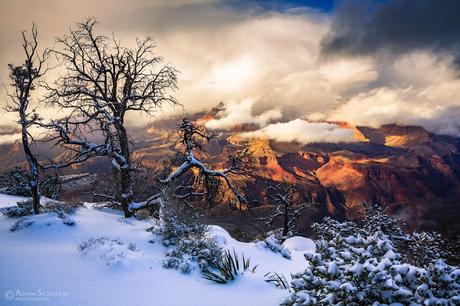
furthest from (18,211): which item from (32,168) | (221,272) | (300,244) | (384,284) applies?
(300,244)

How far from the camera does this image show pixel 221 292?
21.3 ft

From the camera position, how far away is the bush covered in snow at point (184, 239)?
7.78 m

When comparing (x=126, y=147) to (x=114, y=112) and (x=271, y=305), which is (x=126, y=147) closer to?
(x=114, y=112)

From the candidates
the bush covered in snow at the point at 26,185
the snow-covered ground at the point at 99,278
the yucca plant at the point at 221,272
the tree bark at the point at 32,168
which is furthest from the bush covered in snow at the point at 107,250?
the tree bark at the point at 32,168

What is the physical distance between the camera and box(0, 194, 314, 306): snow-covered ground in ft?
18.3

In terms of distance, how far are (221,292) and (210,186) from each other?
25.6 ft

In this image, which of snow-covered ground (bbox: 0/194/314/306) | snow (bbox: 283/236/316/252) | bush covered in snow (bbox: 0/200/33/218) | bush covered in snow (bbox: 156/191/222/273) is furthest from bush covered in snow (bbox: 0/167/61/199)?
snow (bbox: 283/236/316/252)

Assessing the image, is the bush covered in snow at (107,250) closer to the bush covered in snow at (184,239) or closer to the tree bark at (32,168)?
the bush covered in snow at (184,239)

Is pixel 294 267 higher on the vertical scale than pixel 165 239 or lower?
lower

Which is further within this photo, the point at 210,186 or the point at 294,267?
the point at 210,186

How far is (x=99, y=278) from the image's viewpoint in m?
6.37

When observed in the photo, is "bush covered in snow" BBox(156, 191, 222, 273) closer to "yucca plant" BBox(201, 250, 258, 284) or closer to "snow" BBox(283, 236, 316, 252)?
"yucca plant" BBox(201, 250, 258, 284)

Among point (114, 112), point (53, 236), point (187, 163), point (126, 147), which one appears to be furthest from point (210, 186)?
point (53, 236)

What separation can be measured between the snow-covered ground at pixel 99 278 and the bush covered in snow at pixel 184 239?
0.96 feet
